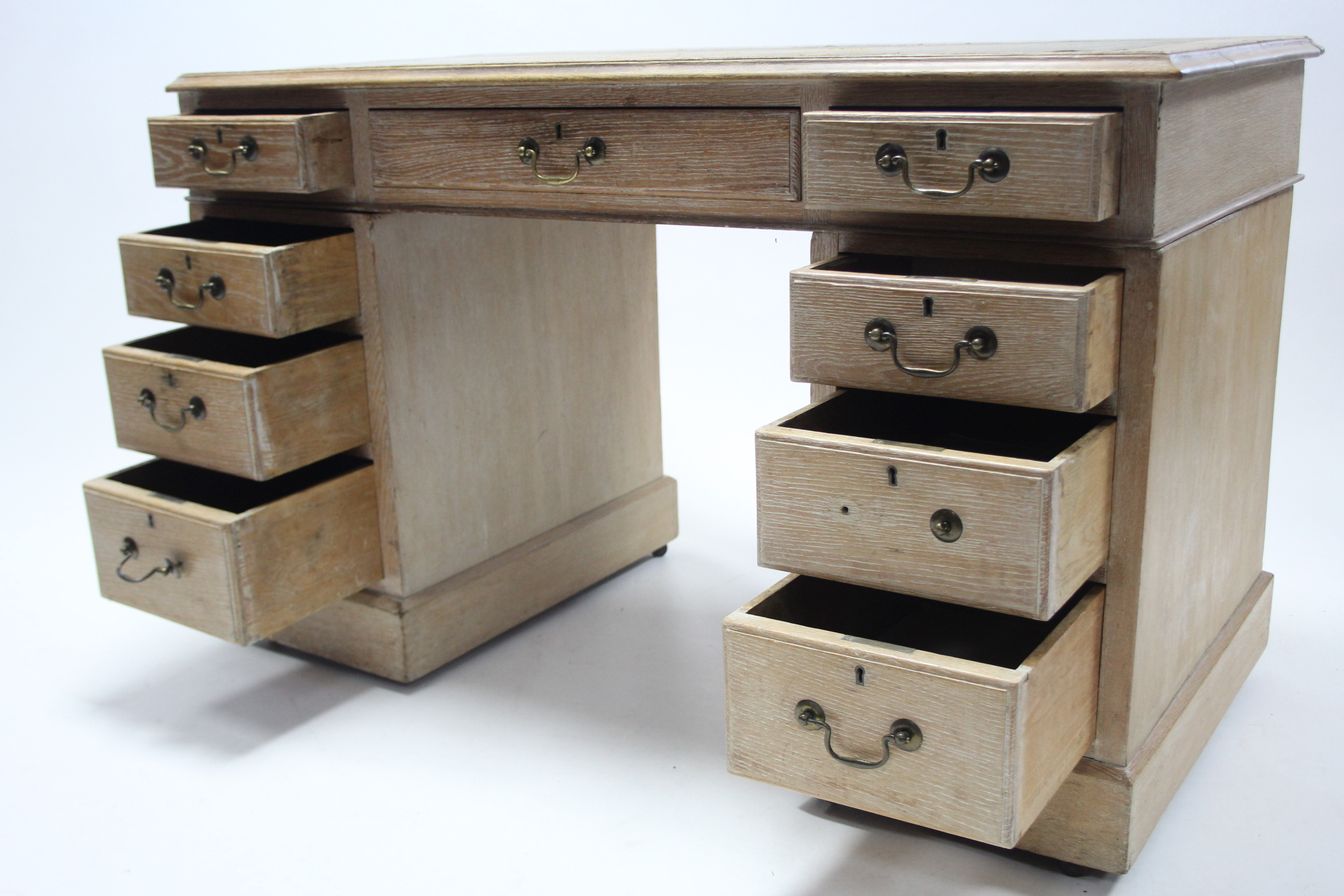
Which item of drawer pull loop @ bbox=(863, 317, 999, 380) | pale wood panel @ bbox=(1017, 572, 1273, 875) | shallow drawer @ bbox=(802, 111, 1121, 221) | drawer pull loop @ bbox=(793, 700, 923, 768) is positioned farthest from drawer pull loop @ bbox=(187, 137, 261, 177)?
pale wood panel @ bbox=(1017, 572, 1273, 875)

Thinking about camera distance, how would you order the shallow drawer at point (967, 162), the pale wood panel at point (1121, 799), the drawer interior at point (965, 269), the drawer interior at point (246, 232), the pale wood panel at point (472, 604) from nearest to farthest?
the shallow drawer at point (967, 162), the drawer interior at point (965, 269), the pale wood panel at point (1121, 799), the drawer interior at point (246, 232), the pale wood panel at point (472, 604)

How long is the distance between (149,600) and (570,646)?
2.14 feet

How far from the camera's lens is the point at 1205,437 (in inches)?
60.7

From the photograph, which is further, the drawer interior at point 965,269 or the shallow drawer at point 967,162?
the drawer interior at point 965,269

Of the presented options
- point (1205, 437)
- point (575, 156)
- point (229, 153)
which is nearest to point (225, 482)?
point (229, 153)

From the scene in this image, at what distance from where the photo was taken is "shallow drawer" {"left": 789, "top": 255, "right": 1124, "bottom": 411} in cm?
121

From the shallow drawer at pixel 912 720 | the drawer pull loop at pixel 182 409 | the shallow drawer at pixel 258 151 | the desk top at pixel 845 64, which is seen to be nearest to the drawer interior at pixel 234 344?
the drawer pull loop at pixel 182 409

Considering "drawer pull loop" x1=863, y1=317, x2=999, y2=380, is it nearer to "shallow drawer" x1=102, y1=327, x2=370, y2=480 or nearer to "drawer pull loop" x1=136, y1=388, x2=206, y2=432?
"shallow drawer" x1=102, y1=327, x2=370, y2=480

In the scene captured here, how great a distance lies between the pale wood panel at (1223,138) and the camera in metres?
1.26

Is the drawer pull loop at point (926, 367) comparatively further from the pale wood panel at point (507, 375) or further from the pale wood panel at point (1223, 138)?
the pale wood panel at point (507, 375)

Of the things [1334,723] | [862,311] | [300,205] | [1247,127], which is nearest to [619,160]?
[862,311]

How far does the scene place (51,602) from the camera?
229 centimetres

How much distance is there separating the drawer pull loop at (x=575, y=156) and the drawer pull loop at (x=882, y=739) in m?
0.70

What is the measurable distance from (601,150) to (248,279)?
0.55 meters
